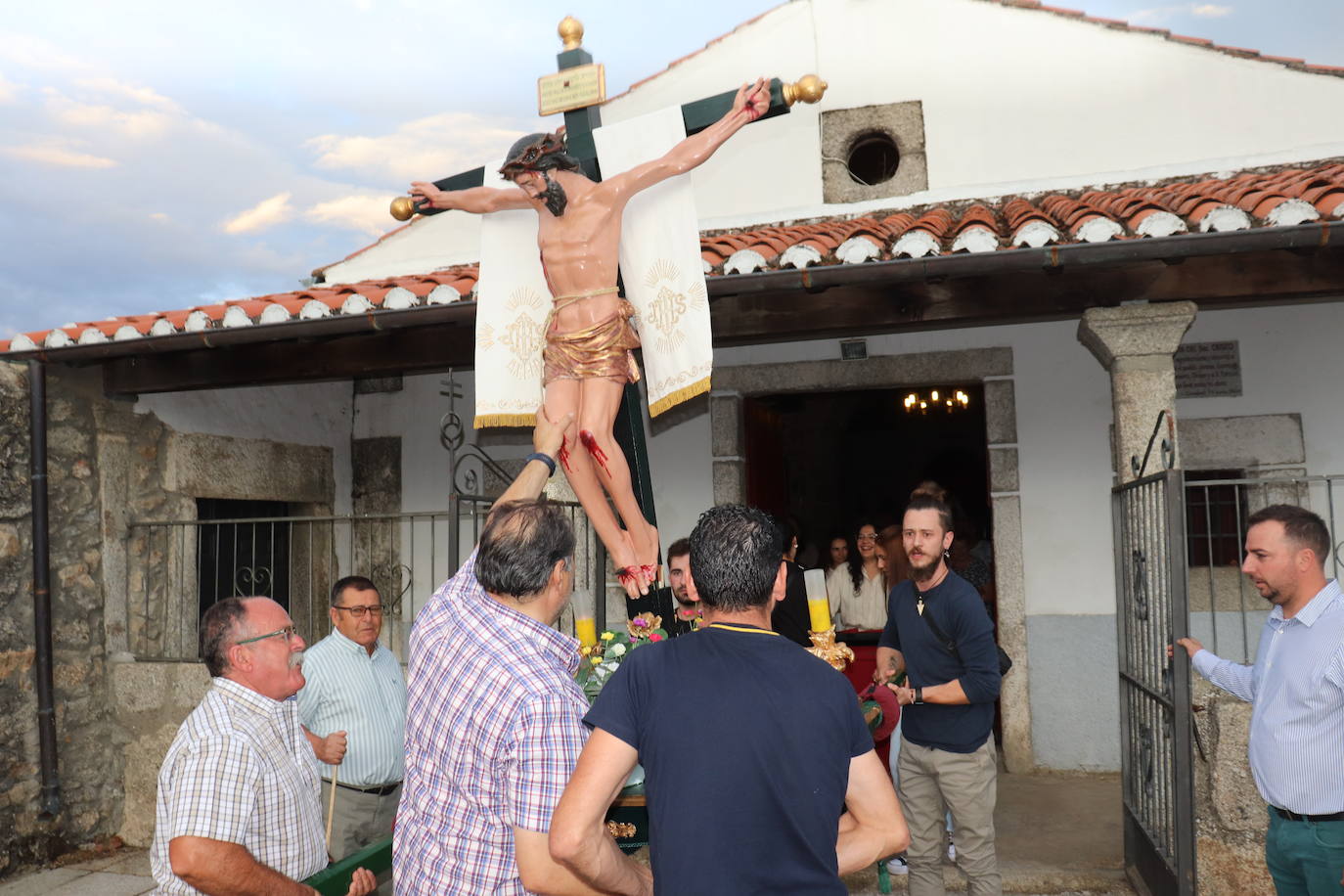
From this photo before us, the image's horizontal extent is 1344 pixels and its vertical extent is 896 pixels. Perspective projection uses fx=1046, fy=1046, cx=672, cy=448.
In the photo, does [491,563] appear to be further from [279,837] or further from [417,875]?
[279,837]

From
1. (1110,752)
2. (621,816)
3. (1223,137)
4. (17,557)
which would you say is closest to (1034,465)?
(1110,752)

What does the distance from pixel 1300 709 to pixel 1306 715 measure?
0.8 inches

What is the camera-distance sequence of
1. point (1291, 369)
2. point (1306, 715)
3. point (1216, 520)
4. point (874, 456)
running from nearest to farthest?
point (1306, 715) < point (1291, 369) < point (1216, 520) < point (874, 456)

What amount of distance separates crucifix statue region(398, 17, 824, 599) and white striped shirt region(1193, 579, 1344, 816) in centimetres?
195

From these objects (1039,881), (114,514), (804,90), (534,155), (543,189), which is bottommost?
(1039,881)

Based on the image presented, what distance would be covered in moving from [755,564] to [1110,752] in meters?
5.49

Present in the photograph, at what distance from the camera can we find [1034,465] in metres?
6.76

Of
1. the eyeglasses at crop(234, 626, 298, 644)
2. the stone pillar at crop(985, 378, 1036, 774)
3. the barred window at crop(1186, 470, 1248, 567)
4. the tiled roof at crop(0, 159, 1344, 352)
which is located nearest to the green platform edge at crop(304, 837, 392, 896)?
the eyeglasses at crop(234, 626, 298, 644)

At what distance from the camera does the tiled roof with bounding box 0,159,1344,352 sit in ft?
14.4

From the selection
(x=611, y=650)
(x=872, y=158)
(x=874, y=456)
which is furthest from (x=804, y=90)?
(x=874, y=456)

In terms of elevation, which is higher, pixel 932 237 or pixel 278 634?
pixel 932 237

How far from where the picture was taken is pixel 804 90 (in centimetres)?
337

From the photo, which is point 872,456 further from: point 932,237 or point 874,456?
point 932,237

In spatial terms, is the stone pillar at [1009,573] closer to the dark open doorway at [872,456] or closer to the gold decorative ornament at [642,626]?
the dark open doorway at [872,456]
